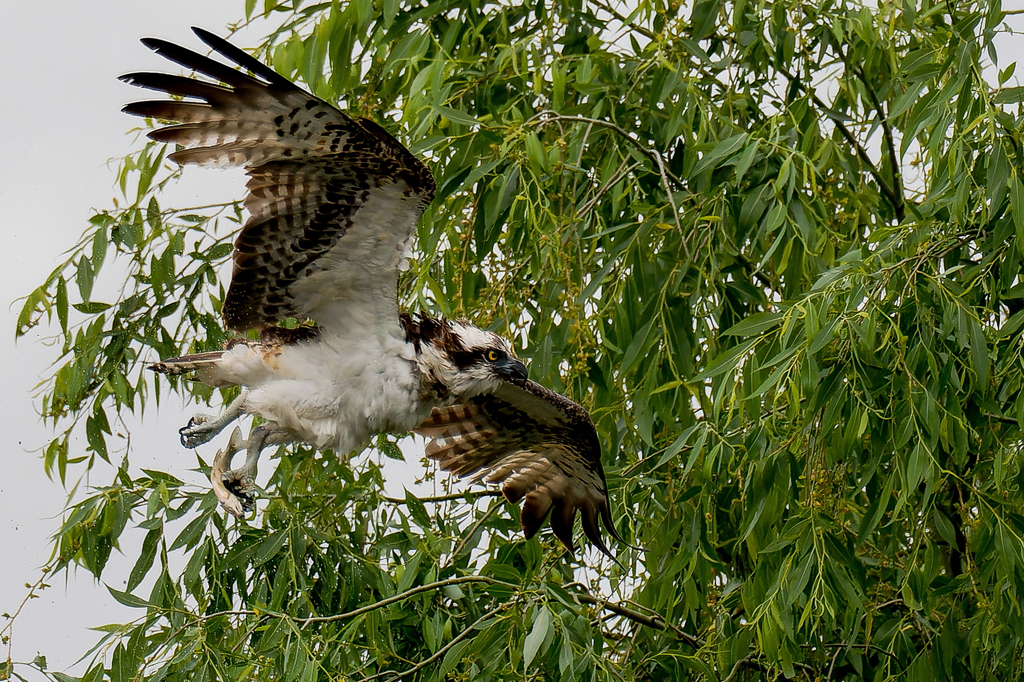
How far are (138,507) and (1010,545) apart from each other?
263cm

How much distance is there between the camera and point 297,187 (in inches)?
150

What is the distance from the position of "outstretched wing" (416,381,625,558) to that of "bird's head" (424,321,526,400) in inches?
10.8

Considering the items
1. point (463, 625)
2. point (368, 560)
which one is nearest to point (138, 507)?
point (368, 560)

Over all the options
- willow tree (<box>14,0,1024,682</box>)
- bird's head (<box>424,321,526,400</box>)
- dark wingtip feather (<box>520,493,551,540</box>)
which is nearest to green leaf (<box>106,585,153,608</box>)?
willow tree (<box>14,0,1024,682</box>)

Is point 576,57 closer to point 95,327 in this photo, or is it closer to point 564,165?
point 564,165

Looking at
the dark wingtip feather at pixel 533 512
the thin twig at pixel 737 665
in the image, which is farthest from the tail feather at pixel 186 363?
the thin twig at pixel 737 665

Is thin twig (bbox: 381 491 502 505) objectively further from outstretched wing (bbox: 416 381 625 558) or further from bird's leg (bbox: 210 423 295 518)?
bird's leg (bbox: 210 423 295 518)

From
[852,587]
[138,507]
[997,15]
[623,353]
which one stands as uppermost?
[997,15]

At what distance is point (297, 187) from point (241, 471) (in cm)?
89

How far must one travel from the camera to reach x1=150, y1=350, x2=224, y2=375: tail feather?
4031mm

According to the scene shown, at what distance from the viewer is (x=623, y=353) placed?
4.23 metres

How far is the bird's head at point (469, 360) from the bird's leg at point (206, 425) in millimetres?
618

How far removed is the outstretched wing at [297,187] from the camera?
3570 mm

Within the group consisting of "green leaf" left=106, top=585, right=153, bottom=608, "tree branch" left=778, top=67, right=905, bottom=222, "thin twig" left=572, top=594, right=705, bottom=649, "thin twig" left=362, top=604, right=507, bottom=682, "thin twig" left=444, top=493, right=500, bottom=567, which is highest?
"tree branch" left=778, top=67, right=905, bottom=222
